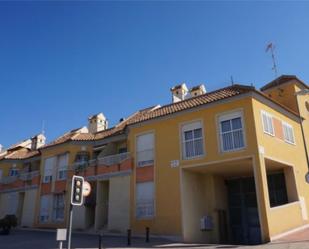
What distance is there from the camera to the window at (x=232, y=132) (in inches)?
746

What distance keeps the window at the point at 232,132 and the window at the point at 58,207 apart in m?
16.3

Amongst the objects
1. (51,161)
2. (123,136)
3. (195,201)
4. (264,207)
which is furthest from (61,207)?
(264,207)

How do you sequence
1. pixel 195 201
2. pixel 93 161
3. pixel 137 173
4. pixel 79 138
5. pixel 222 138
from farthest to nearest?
pixel 79 138
pixel 93 161
pixel 137 173
pixel 195 201
pixel 222 138

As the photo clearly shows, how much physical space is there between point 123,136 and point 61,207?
845 centimetres

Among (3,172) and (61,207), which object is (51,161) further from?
(3,172)

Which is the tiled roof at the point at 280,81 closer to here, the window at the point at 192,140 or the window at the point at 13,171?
the window at the point at 192,140

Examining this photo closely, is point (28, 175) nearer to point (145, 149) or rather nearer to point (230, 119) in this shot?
point (145, 149)

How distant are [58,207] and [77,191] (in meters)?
19.6

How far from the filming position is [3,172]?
37.1 meters

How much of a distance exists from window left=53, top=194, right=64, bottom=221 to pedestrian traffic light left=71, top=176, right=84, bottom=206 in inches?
735

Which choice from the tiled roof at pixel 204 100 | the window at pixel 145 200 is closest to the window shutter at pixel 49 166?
the tiled roof at pixel 204 100

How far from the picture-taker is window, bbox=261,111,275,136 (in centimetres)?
1964

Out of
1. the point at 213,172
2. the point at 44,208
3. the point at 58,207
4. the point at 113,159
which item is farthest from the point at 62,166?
the point at 213,172

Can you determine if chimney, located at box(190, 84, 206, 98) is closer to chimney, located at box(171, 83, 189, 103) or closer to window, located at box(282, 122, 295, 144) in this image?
chimney, located at box(171, 83, 189, 103)
